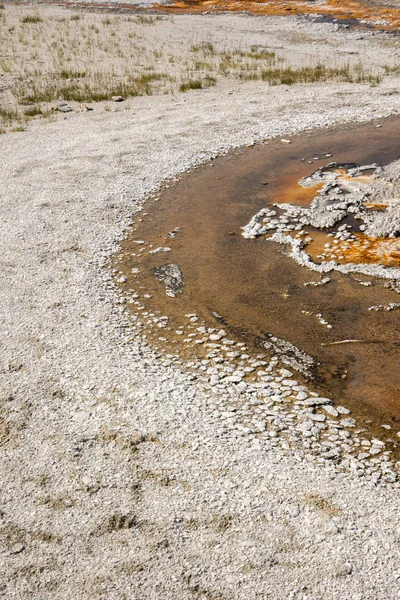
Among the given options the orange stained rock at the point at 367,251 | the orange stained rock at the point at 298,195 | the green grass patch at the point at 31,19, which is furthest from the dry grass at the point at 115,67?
the orange stained rock at the point at 367,251

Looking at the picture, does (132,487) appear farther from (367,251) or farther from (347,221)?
(347,221)

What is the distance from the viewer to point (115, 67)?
15.7 meters


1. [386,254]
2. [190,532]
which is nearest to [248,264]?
[386,254]

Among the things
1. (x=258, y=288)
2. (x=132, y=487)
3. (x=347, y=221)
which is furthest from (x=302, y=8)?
(x=132, y=487)

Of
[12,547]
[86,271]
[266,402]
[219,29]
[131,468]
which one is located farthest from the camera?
[219,29]

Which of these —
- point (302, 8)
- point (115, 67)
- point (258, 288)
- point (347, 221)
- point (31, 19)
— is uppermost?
point (31, 19)

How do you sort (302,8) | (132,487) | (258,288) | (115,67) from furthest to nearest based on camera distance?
(302,8)
(115,67)
(258,288)
(132,487)

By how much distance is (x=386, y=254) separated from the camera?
6.35m

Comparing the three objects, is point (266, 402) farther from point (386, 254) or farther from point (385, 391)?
point (386, 254)

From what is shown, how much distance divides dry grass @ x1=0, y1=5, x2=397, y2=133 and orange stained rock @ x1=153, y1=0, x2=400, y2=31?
4.89m

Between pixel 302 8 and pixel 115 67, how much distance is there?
11.0 m

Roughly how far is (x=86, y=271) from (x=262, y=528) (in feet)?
12.5

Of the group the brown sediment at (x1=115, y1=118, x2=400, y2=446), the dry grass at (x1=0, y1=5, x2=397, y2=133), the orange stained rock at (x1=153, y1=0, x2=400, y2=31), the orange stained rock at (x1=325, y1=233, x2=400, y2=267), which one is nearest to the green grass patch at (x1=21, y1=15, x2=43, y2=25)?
the dry grass at (x1=0, y1=5, x2=397, y2=133)

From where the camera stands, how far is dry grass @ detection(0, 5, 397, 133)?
13203 mm
